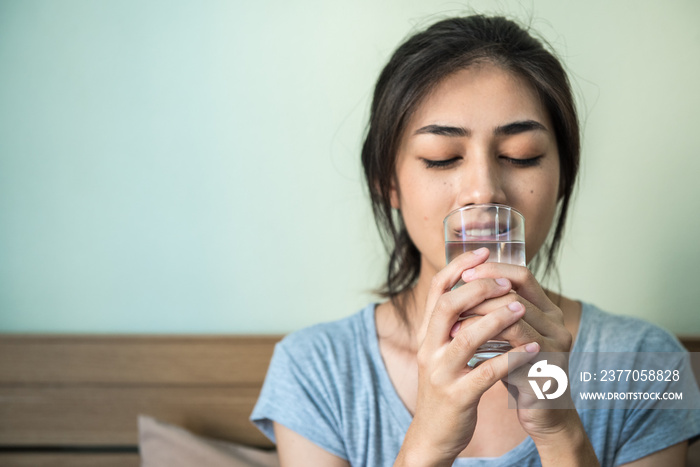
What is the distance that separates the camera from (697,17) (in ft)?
5.51

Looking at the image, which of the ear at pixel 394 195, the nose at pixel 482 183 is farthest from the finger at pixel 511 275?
the ear at pixel 394 195

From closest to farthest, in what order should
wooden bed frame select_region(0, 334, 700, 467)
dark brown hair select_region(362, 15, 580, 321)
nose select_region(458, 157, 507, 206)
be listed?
nose select_region(458, 157, 507, 206)
dark brown hair select_region(362, 15, 580, 321)
wooden bed frame select_region(0, 334, 700, 467)

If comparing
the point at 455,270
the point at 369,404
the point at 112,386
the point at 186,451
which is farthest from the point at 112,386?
the point at 455,270

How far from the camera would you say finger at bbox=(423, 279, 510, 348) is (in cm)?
74

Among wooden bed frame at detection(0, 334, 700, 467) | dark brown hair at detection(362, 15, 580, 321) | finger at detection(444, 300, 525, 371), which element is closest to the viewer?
finger at detection(444, 300, 525, 371)

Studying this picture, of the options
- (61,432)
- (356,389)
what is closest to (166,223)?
(61,432)

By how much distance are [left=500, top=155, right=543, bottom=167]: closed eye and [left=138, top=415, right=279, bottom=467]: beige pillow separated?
99cm

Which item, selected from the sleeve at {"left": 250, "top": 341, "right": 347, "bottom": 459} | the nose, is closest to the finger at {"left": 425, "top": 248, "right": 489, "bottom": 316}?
the nose

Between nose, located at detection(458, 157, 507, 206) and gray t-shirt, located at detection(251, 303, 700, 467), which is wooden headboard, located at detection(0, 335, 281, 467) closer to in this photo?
gray t-shirt, located at detection(251, 303, 700, 467)

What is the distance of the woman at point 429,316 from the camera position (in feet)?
3.37

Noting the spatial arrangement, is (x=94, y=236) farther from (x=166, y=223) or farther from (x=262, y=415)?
(x=262, y=415)

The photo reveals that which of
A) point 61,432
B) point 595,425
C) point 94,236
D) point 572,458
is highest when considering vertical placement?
point 94,236

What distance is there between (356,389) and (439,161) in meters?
0.52

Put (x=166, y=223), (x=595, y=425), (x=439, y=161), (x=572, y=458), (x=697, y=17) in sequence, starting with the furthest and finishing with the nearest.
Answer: (x=166, y=223) < (x=697, y=17) < (x=595, y=425) < (x=439, y=161) < (x=572, y=458)
